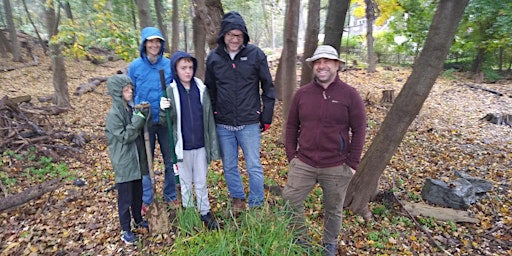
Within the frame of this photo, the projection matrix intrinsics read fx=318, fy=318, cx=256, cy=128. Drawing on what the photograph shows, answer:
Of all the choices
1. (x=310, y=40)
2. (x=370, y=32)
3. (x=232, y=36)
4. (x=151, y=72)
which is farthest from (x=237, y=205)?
(x=370, y=32)

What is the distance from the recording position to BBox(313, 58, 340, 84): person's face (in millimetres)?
2834

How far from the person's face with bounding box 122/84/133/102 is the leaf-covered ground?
1.54 meters

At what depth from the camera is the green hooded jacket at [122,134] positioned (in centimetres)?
309

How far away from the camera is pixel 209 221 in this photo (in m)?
3.49

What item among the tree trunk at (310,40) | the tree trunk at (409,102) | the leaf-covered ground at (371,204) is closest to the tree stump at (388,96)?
the leaf-covered ground at (371,204)

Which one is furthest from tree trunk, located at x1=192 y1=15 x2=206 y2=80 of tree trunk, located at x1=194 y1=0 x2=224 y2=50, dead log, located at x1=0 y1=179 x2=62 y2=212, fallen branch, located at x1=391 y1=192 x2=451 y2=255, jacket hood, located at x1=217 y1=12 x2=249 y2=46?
fallen branch, located at x1=391 y1=192 x2=451 y2=255

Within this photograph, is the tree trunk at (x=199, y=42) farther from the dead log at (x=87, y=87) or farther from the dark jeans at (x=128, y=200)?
the dark jeans at (x=128, y=200)

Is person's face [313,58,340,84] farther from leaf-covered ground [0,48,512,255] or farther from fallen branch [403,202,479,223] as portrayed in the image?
fallen branch [403,202,479,223]

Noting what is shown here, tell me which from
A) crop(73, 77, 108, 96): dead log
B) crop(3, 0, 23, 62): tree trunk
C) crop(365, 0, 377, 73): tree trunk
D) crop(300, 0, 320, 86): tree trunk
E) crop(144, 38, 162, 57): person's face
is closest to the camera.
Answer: crop(144, 38, 162, 57): person's face

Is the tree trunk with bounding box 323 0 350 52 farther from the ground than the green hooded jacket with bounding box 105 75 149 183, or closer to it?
farther from the ground

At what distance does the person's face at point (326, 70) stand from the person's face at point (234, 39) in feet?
2.78

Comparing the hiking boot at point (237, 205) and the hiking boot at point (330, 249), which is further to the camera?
the hiking boot at point (237, 205)

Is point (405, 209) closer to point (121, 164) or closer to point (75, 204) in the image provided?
point (121, 164)

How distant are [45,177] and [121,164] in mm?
3143
